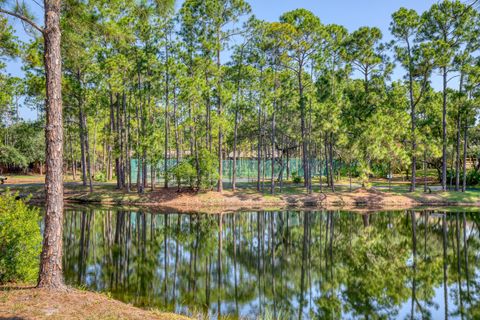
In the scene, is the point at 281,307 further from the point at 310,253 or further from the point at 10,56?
the point at 10,56

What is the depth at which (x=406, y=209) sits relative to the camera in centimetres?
2919

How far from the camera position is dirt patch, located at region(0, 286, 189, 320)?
21.4ft

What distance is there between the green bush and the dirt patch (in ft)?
1.96

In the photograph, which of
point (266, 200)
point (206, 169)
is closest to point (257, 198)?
point (266, 200)

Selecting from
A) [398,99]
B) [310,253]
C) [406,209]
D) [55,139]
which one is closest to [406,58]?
[398,99]

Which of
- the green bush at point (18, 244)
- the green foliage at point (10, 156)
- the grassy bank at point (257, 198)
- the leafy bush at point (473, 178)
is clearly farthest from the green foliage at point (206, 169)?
the green foliage at point (10, 156)

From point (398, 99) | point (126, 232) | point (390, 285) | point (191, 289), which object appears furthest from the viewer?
point (398, 99)

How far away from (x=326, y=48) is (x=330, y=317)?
29.6 metres

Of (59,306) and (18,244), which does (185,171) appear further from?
(59,306)

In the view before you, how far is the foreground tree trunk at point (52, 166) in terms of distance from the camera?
7758 millimetres

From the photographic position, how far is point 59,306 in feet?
22.8

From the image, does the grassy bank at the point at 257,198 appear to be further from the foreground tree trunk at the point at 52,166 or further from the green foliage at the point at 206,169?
the foreground tree trunk at the point at 52,166

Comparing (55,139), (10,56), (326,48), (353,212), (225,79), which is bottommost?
(353,212)

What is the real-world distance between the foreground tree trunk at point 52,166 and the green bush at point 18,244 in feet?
3.20
